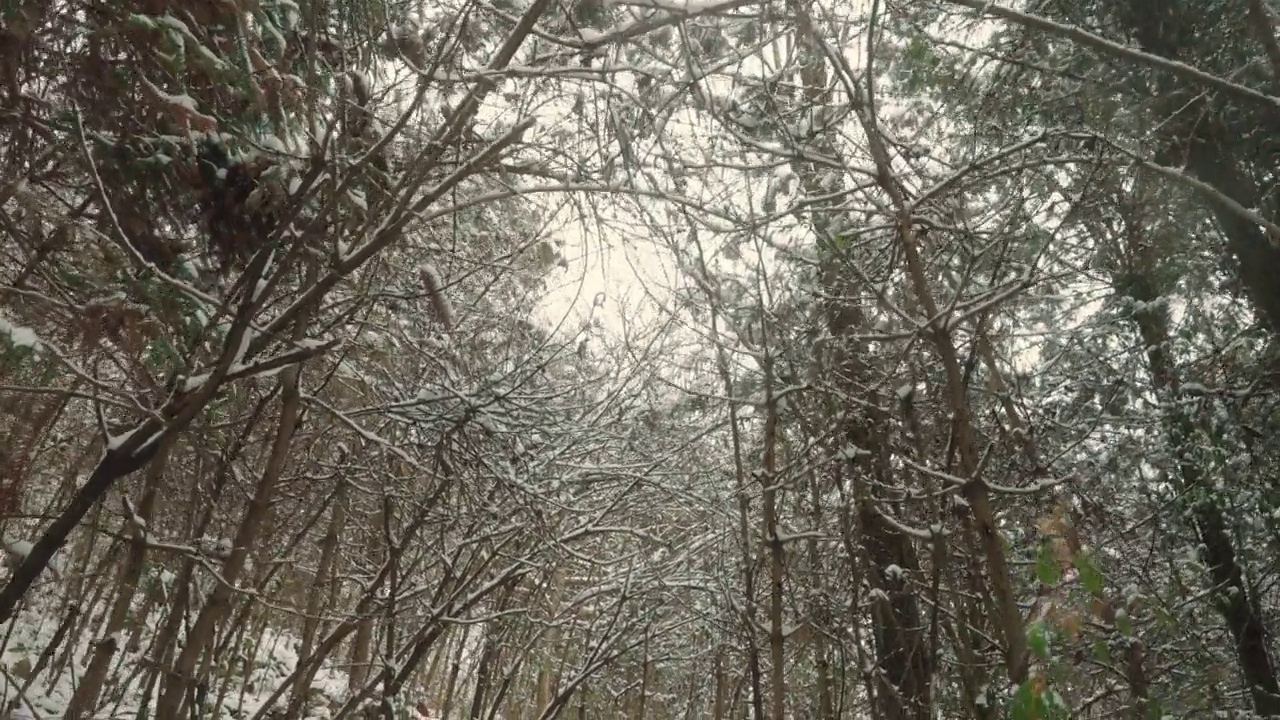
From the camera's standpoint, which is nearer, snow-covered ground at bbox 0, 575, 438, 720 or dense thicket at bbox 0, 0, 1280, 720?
dense thicket at bbox 0, 0, 1280, 720

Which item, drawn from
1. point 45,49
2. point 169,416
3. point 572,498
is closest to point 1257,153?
point 572,498

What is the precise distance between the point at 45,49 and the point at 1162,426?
6183 millimetres

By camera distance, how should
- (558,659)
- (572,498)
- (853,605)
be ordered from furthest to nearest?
(558,659) → (572,498) → (853,605)

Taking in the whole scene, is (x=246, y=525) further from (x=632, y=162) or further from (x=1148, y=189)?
(x=1148, y=189)

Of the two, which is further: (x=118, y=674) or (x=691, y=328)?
(x=118, y=674)

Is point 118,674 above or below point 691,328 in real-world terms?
below

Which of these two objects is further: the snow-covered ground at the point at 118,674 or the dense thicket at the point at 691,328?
the snow-covered ground at the point at 118,674

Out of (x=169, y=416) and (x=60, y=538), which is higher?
(x=169, y=416)

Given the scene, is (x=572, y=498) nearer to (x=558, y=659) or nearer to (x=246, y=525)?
(x=246, y=525)

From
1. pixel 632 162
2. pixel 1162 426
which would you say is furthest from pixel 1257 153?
pixel 632 162

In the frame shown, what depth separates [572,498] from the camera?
5.73 metres

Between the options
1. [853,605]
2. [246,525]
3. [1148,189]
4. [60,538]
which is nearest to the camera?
[60,538]

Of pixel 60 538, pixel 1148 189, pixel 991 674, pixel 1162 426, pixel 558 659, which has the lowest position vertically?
pixel 60 538

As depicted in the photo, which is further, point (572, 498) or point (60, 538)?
point (572, 498)
